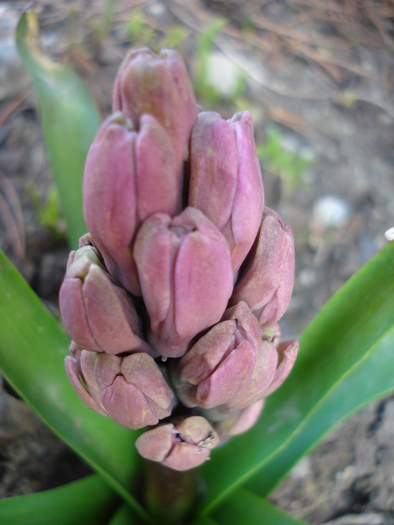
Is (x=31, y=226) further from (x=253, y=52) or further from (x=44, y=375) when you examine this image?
(x=253, y=52)

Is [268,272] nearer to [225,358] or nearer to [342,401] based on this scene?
[225,358]

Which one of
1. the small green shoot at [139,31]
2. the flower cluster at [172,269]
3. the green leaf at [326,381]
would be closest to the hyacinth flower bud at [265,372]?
the flower cluster at [172,269]

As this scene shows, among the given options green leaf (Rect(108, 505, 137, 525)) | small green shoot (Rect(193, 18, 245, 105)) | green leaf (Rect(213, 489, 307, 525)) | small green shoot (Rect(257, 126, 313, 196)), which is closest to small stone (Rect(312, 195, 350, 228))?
small green shoot (Rect(257, 126, 313, 196))

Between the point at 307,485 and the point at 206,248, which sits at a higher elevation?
the point at 206,248

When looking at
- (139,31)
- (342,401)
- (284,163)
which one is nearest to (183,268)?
(342,401)

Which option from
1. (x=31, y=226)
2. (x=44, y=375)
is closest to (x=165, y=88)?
(x=44, y=375)

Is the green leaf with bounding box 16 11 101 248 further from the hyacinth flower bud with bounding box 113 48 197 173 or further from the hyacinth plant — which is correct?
the hyacinth flower bud with bounding box 113 48 197 173

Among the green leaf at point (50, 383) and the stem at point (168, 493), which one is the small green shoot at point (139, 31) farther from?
the stem at point (168, 493)
